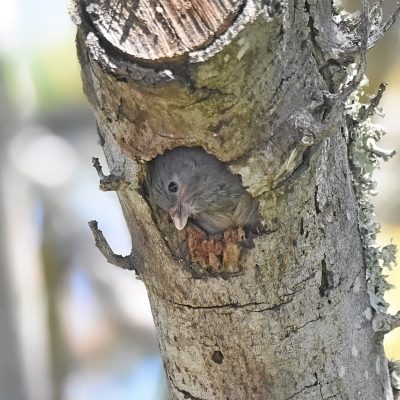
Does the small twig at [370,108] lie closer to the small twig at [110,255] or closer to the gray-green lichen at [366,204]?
the gray-green lichen at [366,204]

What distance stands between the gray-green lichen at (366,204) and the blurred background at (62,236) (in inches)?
80.3

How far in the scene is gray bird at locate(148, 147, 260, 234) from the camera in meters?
1.34

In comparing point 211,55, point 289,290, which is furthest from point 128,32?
point 289,290

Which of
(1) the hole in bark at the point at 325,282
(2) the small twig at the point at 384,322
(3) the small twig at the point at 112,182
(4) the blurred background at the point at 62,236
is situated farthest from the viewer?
(4) the blurred background at the point at 62,236

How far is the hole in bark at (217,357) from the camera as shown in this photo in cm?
144

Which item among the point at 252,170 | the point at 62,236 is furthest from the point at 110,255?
the point at 62,236

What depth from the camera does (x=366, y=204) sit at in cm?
161

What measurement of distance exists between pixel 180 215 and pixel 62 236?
141 inches

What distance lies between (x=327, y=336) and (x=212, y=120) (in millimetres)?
471

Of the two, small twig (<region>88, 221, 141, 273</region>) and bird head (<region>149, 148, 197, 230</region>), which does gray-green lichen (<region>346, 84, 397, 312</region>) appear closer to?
bird head (<region>149, 148, 197, 230</region>)

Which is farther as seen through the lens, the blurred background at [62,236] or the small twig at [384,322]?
the blurred background at [62,236]

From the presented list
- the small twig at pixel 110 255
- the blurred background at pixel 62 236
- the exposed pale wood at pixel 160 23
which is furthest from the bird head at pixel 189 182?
the blurred background at pixel 62 236

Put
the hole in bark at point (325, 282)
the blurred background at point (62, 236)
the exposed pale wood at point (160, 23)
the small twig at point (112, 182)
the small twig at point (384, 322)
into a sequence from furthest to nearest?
1. the blurred background at point (62, 236)
2. the small twig at point (384, 322)
3. the hole in bark at point (325, 282)
4. the small twig at point (112, 182)
5. the exposed pale wood at point (160, 23)

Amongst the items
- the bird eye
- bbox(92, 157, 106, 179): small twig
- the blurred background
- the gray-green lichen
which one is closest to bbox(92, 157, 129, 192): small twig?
bbox(92, 157, 106, 179): small twig
